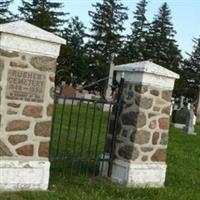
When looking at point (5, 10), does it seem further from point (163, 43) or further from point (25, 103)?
point (25, 103)

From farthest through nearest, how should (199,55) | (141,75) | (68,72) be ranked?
(199,55), (68,72), (141,75)

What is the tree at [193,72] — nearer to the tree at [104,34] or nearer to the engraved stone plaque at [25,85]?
the tree at [104,34]

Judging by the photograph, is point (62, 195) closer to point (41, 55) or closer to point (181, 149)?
point (41, 55)

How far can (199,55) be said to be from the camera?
69688mm

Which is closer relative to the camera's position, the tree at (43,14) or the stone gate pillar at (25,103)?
the stone gate pillar at (25,103)

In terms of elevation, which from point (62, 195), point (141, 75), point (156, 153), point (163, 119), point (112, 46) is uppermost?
point (112, 46)

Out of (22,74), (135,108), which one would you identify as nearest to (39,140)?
(22,74)

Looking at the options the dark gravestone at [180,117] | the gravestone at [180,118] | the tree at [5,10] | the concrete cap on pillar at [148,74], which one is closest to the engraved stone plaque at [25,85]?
the concrete cap on pillar at [148,74]

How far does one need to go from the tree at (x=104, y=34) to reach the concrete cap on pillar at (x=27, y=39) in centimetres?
5297

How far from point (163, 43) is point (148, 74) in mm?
57386

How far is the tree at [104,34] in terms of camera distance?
60.9 metres

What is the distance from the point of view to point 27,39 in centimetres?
709

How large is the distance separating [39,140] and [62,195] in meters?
0.82

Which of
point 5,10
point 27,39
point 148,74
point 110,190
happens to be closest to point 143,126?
point 148,74
